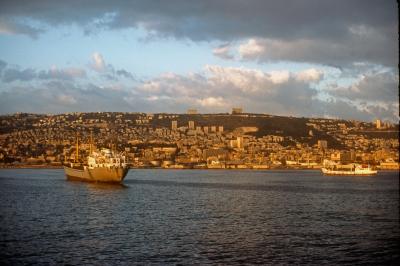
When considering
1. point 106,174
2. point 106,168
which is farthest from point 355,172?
point 106,168

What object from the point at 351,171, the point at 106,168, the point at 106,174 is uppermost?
the point at 106,168

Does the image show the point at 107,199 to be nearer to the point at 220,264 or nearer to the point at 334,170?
the point at 220,264

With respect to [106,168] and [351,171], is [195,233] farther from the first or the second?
[351,171]

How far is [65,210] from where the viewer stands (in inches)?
2105

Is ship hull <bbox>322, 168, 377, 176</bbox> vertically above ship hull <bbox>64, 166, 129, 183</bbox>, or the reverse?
ship hull <bbox>64, 166, 129, 183</bbox>

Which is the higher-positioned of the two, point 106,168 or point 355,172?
point 106,168

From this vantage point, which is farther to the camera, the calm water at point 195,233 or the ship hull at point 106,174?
the ship hull at point 106,174

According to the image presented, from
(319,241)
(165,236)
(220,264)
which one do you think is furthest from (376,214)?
(220,264)

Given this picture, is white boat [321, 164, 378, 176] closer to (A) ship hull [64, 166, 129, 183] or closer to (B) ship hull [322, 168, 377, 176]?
(B) ship hull [322, 168, 377, 176]

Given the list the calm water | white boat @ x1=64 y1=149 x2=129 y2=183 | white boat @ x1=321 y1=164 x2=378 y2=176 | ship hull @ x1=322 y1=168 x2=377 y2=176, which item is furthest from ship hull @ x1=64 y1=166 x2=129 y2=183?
white boat @ x1=321 y1=164 x2=378 y2=176

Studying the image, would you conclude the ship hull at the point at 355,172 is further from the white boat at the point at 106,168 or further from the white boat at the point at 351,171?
the white boat at the point at 106,168

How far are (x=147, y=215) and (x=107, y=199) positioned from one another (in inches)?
725

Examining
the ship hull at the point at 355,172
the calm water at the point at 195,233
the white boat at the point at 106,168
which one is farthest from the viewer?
the ship hull at the point at 355,172

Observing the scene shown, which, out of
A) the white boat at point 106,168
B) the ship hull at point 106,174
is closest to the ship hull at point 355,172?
the white boat at point 106,168
